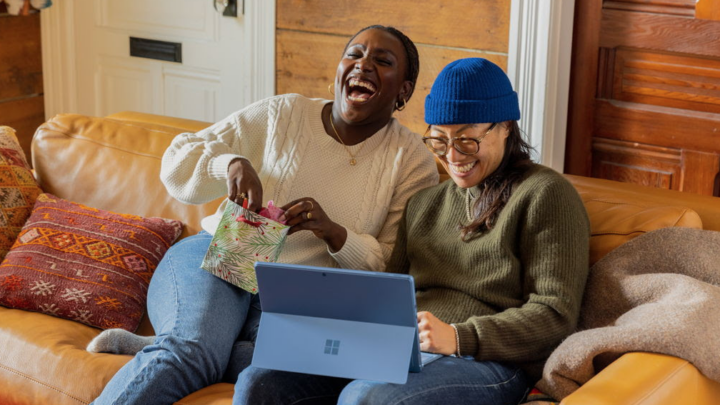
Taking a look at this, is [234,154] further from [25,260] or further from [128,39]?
[128,39]

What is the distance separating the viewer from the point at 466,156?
1.84 metres

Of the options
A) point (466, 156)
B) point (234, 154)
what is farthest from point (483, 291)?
point (234, 154)

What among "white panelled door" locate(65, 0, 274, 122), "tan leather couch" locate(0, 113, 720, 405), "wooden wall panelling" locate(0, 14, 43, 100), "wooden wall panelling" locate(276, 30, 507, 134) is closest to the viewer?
"tan leather couch" locate(0, 113, 720, 405)

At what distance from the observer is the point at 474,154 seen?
1.83 meters

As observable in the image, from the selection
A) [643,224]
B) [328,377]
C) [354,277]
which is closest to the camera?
[354,277]

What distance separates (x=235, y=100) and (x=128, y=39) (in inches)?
24.5

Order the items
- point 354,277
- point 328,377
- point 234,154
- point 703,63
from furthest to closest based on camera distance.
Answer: point 703,63 → point 234,154 → point 328,377 → point 354,277

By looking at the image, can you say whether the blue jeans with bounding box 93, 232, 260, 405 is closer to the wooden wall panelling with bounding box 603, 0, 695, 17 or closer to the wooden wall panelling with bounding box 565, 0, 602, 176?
the wooden wall panelling with bounding box 565, 0, 602, 176

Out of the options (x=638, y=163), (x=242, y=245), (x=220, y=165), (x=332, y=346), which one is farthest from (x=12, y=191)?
(x=638, y=163)

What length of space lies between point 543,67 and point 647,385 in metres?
1.61

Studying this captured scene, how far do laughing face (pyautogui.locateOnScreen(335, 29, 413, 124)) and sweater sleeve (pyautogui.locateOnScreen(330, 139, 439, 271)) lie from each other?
140 millimetres

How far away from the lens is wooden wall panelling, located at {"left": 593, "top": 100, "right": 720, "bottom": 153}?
2684 mm

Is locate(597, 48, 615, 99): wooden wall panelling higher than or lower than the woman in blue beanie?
higher

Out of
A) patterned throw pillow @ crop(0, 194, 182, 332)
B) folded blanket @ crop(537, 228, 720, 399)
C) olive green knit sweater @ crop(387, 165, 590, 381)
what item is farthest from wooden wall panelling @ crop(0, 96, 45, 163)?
folded blanket @ crop(537, 228, 720, 399)
